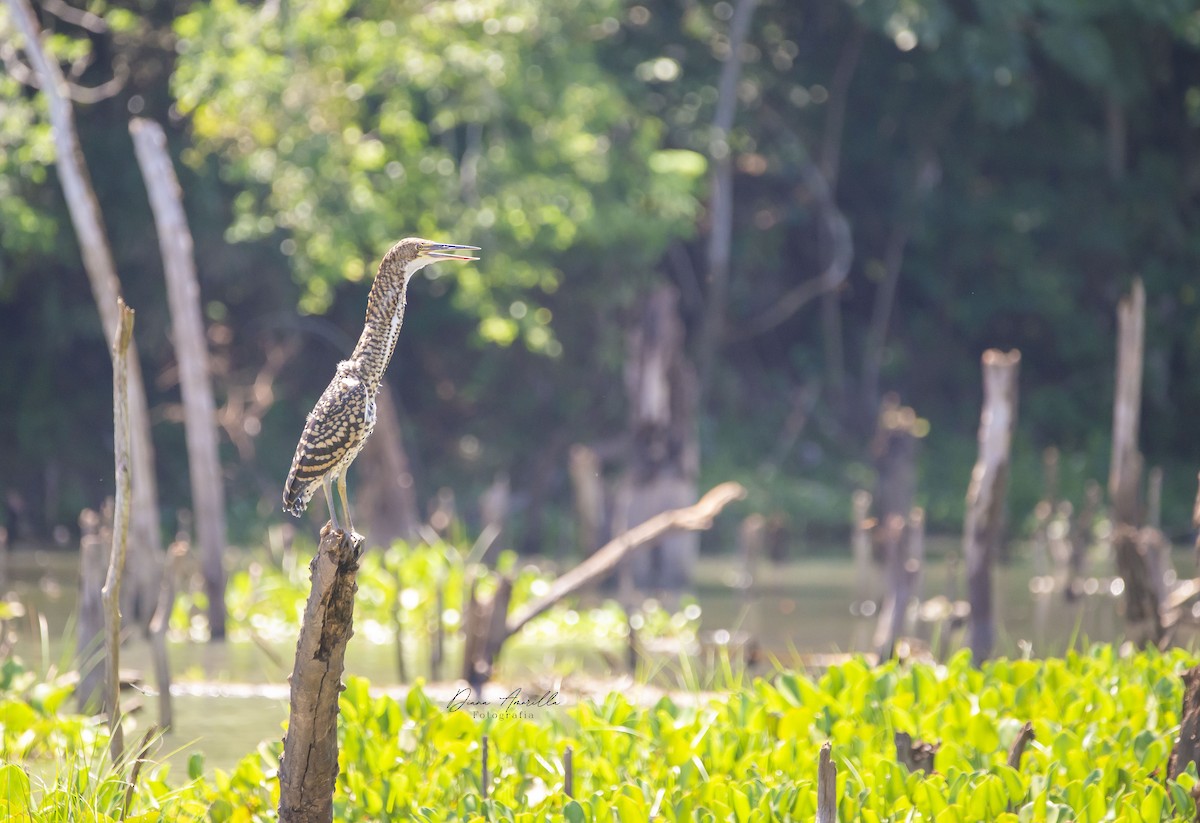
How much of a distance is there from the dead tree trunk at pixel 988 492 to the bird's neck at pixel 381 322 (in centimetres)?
545

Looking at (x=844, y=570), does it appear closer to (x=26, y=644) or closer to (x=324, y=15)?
(x=324, y=15)

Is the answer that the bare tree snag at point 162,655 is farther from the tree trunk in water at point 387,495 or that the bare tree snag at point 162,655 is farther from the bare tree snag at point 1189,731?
the tree trunk in water at point 387,495

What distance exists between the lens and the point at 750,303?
2794cm

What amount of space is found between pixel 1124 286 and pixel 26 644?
17841 millimetres

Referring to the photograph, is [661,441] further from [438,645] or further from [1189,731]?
[1189,731]

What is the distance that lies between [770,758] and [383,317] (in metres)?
2.39

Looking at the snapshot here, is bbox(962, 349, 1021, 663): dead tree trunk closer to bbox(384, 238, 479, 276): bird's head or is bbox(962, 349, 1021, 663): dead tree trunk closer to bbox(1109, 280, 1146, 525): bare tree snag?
bbox(1109, 280, 1146, 525): bare tree snag

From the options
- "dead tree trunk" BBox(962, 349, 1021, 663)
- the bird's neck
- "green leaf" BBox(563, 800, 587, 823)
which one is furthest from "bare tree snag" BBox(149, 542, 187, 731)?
"dead tree trunk" BBox(962, 349, 1021, 663)

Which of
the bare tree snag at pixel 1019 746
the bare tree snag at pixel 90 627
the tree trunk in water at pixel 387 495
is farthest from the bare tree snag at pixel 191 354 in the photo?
the bare tree snag at pixel 1019 746

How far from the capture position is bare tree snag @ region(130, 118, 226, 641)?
12719mm

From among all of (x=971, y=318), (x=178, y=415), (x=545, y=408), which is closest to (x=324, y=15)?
(x=178, y=415)

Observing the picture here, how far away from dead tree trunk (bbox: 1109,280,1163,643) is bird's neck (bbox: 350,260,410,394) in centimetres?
606

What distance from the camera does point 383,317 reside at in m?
5.96

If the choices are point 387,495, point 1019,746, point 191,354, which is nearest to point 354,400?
point 1019,746
